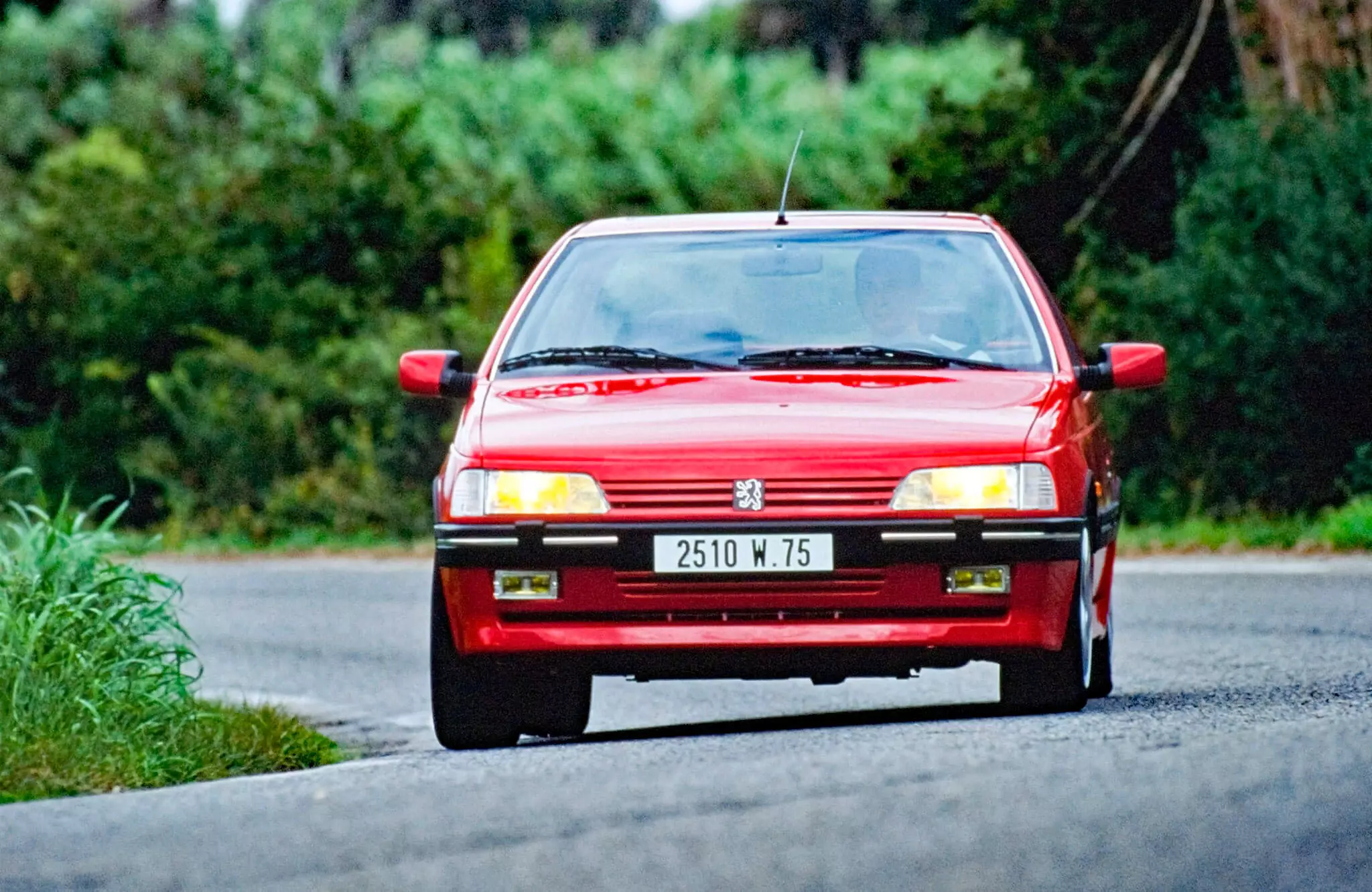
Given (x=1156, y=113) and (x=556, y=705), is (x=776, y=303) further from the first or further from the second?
(x=1156, y=113)

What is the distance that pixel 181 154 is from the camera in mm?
37062

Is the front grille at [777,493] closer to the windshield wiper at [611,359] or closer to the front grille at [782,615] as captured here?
the front grille at [782,615]

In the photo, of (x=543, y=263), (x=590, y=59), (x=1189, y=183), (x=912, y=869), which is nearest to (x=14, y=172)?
(x=590, y=59)

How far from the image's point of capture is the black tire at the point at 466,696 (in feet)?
27.9

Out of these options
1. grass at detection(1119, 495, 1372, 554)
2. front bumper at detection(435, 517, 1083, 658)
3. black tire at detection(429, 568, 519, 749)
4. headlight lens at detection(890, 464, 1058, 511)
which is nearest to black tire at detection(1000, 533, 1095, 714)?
front bumper at detection(435, 517, 1083, 658)

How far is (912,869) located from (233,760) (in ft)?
12.5

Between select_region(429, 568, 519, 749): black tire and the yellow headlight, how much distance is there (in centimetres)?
33

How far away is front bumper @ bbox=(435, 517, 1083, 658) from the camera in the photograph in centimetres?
816

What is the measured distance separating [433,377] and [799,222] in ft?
4.48

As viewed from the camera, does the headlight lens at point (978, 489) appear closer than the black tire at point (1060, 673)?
Yes

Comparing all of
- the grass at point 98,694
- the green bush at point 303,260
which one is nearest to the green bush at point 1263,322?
the green bush at point 303,260

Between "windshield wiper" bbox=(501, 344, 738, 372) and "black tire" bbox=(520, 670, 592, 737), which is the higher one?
"windshield wiper" bbox=(501, 344, 738, 372)

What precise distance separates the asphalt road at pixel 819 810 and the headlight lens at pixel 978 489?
63 cm

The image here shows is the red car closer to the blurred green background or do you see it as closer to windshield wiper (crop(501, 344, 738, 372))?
windshield wiper (crop(501, 344, 738, 372))
